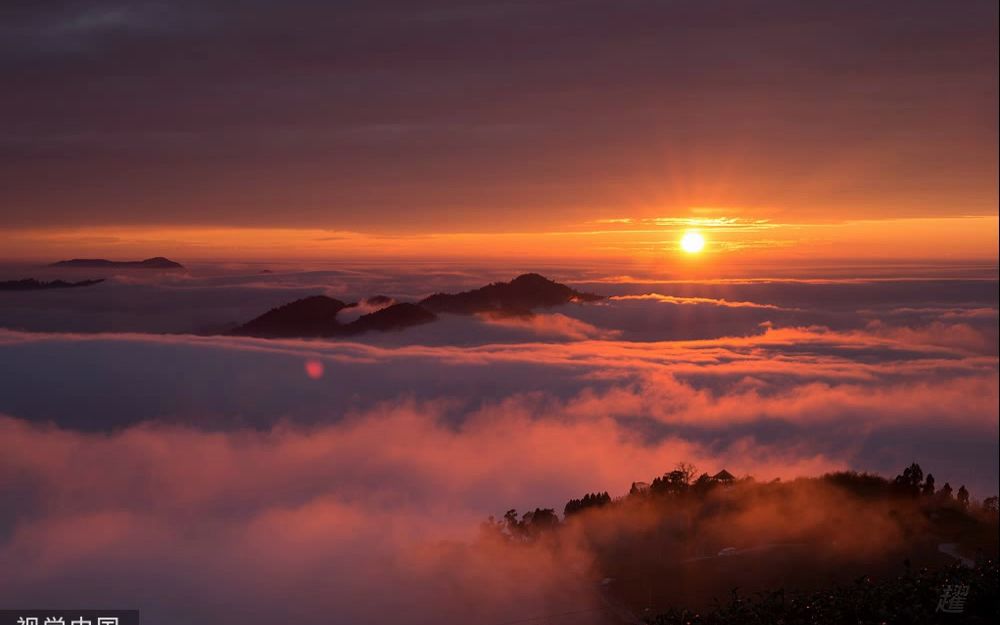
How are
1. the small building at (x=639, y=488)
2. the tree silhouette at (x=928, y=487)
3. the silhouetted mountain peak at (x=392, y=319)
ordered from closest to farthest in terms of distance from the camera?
the tree silhouette at (x=928, y=487) < the small building at (x=639, y=488) < the silhouetted mountain peak at (x=392, y=319)

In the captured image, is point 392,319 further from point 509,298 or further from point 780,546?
point 780,546

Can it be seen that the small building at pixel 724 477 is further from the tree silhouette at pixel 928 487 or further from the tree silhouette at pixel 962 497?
the tree silhouette at pixel 962 497

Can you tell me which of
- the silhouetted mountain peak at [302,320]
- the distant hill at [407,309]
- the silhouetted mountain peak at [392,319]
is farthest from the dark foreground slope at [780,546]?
the silhouetted mountain peak at [392,319]

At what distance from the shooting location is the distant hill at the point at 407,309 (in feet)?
405

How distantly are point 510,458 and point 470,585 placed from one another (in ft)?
125

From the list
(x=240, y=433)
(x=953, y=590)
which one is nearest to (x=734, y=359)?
(x=240, y=433)

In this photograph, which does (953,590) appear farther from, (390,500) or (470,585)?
(390,500)

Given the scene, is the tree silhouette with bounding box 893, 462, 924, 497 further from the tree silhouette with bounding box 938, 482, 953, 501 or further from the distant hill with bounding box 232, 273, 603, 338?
the distant hill with bounding box 232, 273, 603, 338

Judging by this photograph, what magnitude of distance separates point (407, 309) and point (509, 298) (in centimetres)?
2176

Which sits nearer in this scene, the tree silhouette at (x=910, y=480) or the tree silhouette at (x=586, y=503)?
the tree silhouette at (x=910, y=480)

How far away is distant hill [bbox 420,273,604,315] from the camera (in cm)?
14938

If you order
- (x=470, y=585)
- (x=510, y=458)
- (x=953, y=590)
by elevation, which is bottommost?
(x=510, y=458)

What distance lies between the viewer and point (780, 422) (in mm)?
76062

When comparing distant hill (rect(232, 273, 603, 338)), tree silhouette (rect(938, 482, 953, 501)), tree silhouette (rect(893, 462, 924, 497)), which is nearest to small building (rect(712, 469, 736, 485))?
tree silhouette (rect(893, 462, 924, 497))
